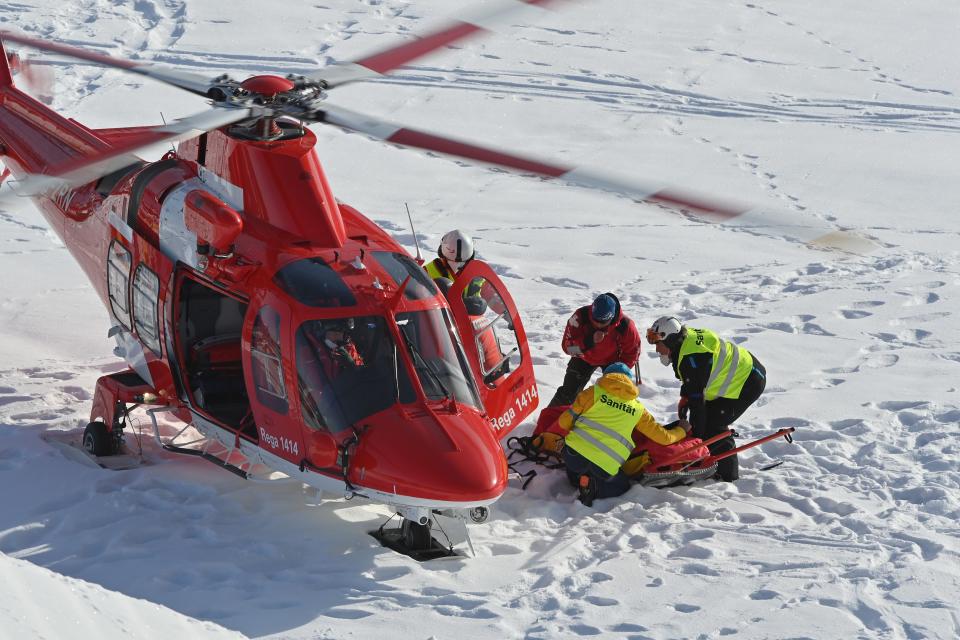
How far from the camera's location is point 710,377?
29.3 ft

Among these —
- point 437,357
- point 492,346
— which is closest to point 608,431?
point 492,346

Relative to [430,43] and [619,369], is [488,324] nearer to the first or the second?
[619,369]

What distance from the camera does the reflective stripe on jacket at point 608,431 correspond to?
838 centimetres

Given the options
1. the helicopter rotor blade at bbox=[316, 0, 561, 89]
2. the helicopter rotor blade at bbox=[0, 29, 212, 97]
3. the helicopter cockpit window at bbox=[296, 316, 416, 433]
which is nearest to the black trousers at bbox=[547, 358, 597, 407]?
the helicopter cockpit window at bbox=[296, 316, 416, 433]

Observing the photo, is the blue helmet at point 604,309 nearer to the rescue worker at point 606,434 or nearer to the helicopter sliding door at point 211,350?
the rescue worker at point 606,434

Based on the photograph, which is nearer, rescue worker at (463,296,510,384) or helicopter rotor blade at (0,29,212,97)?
helicopter rotor blade at (0,29,212,97)

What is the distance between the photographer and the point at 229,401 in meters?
8.68

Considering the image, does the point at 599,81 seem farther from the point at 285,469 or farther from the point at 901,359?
the point at 285,469

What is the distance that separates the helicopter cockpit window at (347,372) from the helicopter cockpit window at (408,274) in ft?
1.19

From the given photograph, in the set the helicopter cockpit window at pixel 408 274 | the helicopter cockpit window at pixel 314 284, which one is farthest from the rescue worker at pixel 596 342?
the helicopter cockpit window at pixel 314 284

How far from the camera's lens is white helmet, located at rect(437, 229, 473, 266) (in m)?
9.67

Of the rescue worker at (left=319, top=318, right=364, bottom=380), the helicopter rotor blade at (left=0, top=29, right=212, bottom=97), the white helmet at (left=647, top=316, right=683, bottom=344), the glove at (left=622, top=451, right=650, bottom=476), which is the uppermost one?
the helicopter rotor blade at (left=0, top=29, right=212, bottom=97)

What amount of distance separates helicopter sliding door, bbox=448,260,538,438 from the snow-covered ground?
1.90ft

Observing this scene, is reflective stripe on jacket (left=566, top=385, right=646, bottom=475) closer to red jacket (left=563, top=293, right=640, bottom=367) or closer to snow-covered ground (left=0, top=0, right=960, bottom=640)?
snow-covered ground (left=0, top=0, right=960, bottom=640)
